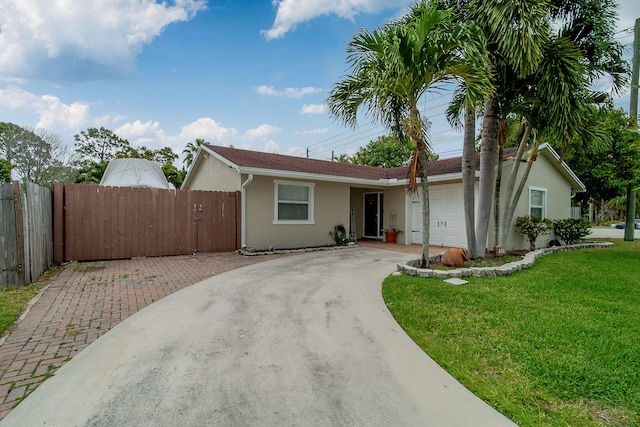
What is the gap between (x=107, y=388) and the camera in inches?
96.8

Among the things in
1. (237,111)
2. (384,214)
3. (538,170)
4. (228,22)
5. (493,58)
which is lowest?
(384,214)

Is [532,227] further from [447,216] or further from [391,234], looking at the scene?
[391,234]

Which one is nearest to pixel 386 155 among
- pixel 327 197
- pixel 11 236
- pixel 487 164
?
pixel 327 197

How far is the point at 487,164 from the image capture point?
7.93m

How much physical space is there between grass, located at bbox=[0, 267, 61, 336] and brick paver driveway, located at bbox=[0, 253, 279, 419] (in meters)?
0.12

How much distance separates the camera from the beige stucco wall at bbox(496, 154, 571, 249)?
430 inches

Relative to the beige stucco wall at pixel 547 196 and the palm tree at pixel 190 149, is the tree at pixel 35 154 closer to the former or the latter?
the palm tree at pixel 190 149

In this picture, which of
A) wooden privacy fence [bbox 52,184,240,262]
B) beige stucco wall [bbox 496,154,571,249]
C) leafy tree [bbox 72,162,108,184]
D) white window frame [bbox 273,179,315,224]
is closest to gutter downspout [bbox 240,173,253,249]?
wooden privacy fence [bbox 52,184,240,262]

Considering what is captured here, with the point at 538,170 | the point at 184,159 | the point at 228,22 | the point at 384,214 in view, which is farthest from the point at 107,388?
the point at 184,159

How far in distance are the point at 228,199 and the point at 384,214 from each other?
680 centimetres

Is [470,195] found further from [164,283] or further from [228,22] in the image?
[228,22]

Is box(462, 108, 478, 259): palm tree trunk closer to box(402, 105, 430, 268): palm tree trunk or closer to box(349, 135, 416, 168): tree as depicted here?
box(402, 105, 430, 268): palm tree trunk

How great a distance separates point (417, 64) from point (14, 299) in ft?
25.1

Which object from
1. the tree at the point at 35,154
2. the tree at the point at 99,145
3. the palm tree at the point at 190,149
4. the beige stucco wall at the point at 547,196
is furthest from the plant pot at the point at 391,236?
the tree at the point at 99,145
